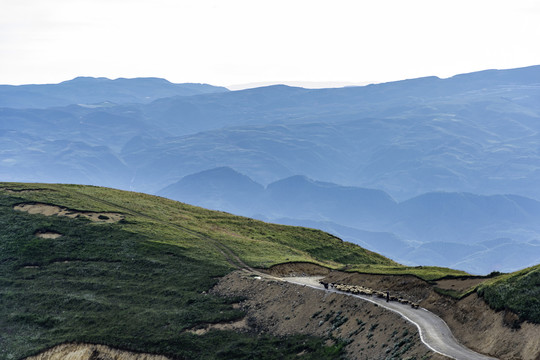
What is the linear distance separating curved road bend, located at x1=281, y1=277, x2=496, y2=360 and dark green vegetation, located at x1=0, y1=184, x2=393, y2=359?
7.14 m

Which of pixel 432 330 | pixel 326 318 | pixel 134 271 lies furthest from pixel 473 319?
pixel 134 271

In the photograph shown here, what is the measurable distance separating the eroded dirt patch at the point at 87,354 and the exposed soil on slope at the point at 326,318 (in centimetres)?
1257

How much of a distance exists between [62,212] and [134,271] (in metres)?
34.8

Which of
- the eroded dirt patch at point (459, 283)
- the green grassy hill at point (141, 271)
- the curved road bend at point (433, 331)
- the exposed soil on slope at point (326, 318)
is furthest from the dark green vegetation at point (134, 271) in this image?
the eroded dirt patch at point (459, 283)

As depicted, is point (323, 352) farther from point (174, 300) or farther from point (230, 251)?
point (230, 251)

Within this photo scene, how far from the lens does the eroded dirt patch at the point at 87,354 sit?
209 feet

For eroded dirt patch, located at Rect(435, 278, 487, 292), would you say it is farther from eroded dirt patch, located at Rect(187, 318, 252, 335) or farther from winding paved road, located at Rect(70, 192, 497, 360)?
eroded dirt patch, located at Rect(187, 318, 252, 335)

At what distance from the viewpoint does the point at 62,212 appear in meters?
121

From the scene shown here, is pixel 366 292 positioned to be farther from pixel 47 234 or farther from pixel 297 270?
pixel 47 234

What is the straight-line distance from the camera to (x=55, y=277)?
91.8m

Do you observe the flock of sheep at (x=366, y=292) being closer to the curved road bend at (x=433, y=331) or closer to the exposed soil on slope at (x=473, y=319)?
the curved road bend at (x=433, y=331)

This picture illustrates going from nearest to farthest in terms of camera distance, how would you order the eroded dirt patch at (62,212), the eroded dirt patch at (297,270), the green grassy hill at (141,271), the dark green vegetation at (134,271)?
1. the green grassy hill at (141,271)
2. the dark green vegetation at (134,271)
3. the eroded dirt patch at (297,270)
4. the eroded dirt patch at (62,212)

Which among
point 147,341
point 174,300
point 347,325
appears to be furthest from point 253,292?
point 347,325

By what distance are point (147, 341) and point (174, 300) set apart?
1423 cm
